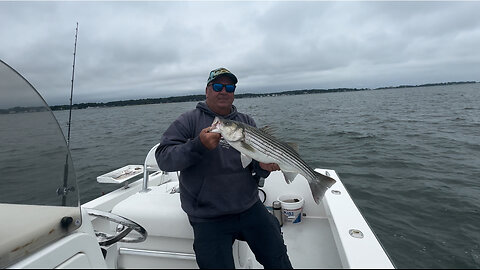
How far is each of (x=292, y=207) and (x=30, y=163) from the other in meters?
3.56

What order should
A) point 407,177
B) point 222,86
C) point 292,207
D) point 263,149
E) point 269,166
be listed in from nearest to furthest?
point 263,149 < point 269,166 < point 222,86 < point 292,207 < point 407,177

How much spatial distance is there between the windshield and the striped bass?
1359 millimetres

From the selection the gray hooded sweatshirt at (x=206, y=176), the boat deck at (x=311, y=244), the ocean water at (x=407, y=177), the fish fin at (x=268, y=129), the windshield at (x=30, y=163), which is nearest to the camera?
the windshield at (x=30, y=163)

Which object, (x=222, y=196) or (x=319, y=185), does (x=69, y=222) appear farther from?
(x=319, y=185)

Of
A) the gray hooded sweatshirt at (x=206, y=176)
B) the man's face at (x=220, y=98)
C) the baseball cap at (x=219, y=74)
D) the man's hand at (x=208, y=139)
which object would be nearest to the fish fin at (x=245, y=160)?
the gray hooded sweatshirt at (x=206, y=176)

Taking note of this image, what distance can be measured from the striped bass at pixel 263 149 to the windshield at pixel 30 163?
1359 millimetres

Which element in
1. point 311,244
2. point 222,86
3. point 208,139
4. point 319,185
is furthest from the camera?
point 311,244

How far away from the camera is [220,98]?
10.9 ft

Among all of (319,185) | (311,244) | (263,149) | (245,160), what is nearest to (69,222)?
(245,160)

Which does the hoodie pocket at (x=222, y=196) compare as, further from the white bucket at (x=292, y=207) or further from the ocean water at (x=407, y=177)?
the ocean water at (x=407, y=177)

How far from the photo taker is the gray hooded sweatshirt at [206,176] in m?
2.91

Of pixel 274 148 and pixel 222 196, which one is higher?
pixel 274 148

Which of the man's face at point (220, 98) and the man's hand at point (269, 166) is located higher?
the man's face at point (220, 98)

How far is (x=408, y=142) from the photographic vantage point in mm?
13203
